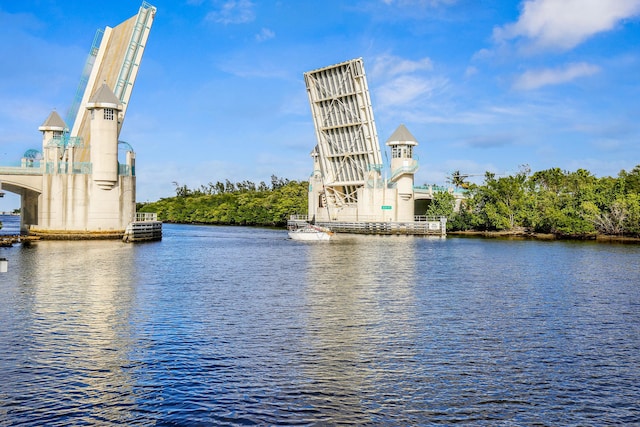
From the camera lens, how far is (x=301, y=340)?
15023 millimetres

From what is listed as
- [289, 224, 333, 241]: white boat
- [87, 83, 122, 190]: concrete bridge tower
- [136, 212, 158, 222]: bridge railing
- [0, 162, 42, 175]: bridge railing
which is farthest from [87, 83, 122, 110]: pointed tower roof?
[289, 224, 333, 241]: white boat

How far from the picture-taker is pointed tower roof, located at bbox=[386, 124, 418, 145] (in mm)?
72438

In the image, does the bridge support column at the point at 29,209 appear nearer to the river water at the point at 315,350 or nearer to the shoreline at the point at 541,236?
the river water at the point at 315,350

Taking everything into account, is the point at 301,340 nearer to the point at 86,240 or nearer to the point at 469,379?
the point at 469,379

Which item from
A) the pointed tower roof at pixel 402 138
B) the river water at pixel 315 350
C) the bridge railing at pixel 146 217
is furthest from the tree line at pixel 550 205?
the river water at pixel 315 350

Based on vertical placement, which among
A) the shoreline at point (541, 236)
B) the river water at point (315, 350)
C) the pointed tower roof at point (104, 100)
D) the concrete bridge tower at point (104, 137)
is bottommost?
the river water at point (315, 350)

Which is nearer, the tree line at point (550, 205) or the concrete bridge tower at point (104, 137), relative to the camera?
the concrete bridge tower at point (104, 137)

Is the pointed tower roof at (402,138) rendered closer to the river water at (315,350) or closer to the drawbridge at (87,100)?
the drawbridge at (87,100)

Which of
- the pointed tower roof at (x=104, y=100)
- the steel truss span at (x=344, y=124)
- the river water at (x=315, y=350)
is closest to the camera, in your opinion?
the river water at (x=315, y=350)

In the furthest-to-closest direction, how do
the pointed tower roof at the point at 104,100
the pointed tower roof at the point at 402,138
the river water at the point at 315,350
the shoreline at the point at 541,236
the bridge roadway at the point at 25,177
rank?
the pointed tower roof at the point at 402,138
the shoreline at the point at 541,236
the bridge roadway at the point at 25,177
the pointed tower roof at the point at 104,100
the river water at the point at 315,350

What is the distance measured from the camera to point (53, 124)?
193ft

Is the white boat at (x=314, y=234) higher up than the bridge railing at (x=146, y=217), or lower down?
lower down

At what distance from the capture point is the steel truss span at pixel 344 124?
63906mm

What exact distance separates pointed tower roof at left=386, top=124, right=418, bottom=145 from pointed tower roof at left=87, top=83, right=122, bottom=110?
3206 centimetres
